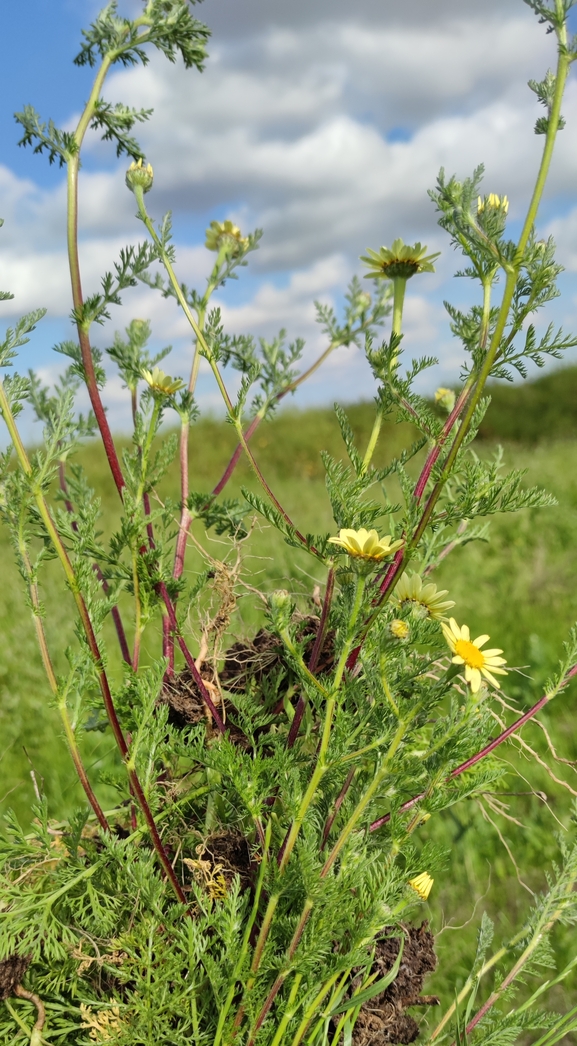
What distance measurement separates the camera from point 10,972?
2.81 ft

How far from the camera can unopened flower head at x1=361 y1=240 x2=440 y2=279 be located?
2.91 feet

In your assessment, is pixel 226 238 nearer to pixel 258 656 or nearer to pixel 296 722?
pixel 258 656

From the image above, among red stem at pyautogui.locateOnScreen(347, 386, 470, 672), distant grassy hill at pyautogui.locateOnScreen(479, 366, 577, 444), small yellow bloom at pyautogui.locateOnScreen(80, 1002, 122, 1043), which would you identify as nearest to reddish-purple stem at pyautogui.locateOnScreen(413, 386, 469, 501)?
red stem at pyautogui.locateOnScreen(347, 386, 470, 672)

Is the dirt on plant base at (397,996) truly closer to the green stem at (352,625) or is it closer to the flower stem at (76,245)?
the green stem at (352,625)

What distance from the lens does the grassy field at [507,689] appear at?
6.13 feet

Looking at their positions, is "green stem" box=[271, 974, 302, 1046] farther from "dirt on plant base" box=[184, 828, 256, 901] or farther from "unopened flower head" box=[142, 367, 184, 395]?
"unopened flower head" box=[142, 367, 184, 395]

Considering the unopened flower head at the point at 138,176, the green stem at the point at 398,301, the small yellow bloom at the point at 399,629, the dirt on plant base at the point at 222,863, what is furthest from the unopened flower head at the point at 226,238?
the dirt on plant base at the point at 222,863

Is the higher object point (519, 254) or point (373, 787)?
point (519, 254)

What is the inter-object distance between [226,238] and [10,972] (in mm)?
983

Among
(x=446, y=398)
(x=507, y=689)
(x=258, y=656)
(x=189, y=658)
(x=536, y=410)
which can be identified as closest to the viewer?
(x=189, y=658)

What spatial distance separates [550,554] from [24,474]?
380 centimetres

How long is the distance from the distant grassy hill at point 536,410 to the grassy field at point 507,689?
2424 mm

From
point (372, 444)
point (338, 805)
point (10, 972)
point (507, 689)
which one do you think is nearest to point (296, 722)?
point (338, 805)

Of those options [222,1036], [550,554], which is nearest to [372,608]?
[222,1036]
